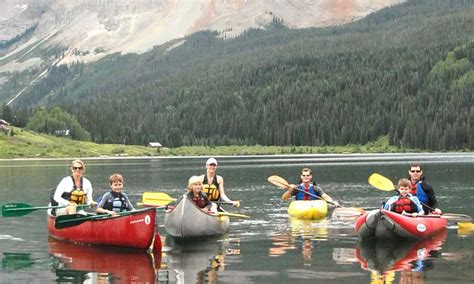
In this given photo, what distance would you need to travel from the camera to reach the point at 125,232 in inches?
1526

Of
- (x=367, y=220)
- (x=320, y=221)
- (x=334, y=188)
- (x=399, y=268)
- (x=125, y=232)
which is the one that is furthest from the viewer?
(x=334, y=188)

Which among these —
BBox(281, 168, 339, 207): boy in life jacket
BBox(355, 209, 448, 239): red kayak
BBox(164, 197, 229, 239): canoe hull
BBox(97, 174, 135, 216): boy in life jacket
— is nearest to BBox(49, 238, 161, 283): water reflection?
BBox(97, 174, 135, 216): boy in life jacket

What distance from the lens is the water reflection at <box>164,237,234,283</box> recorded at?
1284 inches

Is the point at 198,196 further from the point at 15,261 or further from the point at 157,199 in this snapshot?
the point at 15,261

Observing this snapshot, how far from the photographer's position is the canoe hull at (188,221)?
139 feet

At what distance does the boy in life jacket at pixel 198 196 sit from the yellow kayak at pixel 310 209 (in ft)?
32.0

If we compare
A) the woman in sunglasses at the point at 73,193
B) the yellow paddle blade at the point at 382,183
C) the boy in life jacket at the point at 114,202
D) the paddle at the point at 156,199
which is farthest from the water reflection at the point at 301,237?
the woman in sunglasses at the point at 73,193

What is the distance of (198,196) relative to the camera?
43.9 m

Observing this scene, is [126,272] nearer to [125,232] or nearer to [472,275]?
[125,232]

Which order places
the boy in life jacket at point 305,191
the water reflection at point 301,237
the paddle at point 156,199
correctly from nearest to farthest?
the water reflection at point 301,237 → the paddle at point 156,199 → the boy in life jacket at point 305,191

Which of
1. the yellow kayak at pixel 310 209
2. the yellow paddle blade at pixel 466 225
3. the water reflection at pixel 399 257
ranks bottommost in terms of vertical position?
the water reflection at pixel 399 257

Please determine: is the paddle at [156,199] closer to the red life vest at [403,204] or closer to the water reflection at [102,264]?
the water reflection at [102,264]

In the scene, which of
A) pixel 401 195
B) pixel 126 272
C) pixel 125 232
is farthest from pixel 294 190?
pixel 126 272

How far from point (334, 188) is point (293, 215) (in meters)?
32.6
